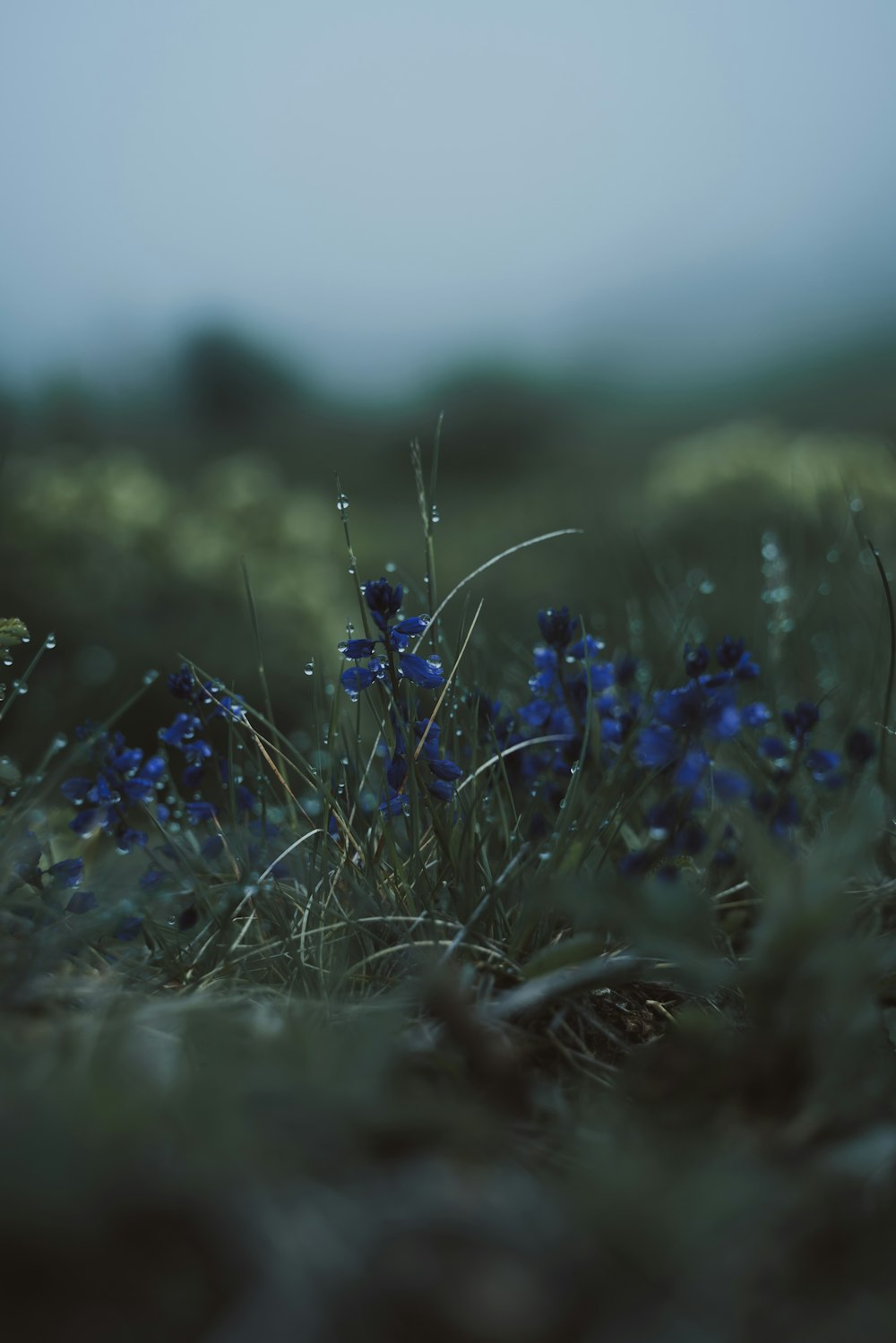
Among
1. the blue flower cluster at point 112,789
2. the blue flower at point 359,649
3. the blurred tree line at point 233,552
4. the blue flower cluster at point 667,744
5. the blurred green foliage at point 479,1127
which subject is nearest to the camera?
the blurred green foliage at point 479,1127

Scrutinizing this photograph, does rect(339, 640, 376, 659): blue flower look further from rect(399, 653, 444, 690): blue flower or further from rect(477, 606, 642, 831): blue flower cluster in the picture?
rect(477, 606, 642, 831): blue flower cluster

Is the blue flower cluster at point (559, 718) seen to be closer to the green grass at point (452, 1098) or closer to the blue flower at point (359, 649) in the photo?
the green grass at point (452, 1098)

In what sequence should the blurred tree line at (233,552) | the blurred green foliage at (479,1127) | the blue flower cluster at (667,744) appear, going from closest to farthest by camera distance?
1. the blurred green foliage at (479,1127)
2. the blue flower cluster at (667,744)
3. the blurred tree line at (233,552)

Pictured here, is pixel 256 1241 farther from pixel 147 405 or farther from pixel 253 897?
pixel 147 405

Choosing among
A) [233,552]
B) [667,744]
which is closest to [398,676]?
[667,744]

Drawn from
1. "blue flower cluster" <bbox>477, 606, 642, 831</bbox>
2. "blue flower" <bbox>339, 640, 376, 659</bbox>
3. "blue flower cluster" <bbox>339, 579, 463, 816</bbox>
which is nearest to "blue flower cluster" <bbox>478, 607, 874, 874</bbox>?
"blue flower cluster" <bbox>477, 606, 642, 831</bbox>

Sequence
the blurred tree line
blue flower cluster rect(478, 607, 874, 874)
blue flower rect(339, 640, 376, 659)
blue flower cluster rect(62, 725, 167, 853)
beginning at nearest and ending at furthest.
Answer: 1. blue flower cluster rect(478, 607, 874, 874)
2. blue flower rect(339, 640, 376, 659)
3. blue flower cluster rect(62, 725, 167, 853)
4. the blurred tree line

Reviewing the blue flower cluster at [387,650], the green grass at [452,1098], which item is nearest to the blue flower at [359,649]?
the blue flower cluster at [387,650]

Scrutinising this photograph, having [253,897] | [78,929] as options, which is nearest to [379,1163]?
[78,929]

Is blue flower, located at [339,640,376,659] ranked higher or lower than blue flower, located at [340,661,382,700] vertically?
higher

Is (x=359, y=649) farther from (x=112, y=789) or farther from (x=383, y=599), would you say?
(x=112, y=789)

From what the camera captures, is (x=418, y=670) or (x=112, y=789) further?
(x=112, y=789)

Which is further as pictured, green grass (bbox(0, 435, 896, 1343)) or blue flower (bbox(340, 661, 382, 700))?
blue flower (bbox(340, 661, 382, 700))
